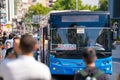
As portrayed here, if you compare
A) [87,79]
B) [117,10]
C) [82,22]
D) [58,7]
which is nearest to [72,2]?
[58,7]

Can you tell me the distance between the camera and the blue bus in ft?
47.7

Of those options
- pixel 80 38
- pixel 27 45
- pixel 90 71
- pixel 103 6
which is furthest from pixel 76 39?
pixel 103 6

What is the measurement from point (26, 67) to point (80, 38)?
1007cm

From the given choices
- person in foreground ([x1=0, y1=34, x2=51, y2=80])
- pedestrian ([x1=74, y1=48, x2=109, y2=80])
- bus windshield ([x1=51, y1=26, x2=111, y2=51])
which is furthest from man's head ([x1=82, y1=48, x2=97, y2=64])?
bus windshield ([x1=51, y1=26, x2=111, y2=51])

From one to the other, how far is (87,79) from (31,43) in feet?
2.85

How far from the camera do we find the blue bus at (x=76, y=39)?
572 inches

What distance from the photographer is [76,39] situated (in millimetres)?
14586

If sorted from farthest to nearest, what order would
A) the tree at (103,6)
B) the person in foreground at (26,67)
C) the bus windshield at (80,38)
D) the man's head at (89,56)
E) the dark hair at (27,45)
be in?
the tree at (103,6) → the bus windshield at (80,38) → the man's head at (89,56) → the dark hair at (27,45) → the person in foreground at (26,67)

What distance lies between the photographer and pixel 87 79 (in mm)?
5082

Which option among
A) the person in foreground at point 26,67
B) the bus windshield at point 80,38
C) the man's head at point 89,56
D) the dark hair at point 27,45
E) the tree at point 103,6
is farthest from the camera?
the tree at point 103,6

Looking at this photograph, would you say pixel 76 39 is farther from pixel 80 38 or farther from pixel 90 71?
pixel 90 71

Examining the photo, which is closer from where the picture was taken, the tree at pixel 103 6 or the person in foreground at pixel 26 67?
the person in foreground at pixel 26 67

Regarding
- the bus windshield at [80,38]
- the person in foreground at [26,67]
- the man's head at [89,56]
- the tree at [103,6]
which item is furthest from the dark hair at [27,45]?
the tree at [103,6]

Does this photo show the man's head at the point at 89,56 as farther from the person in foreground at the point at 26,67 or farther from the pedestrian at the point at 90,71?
the person in foreground at the point at 26,67
